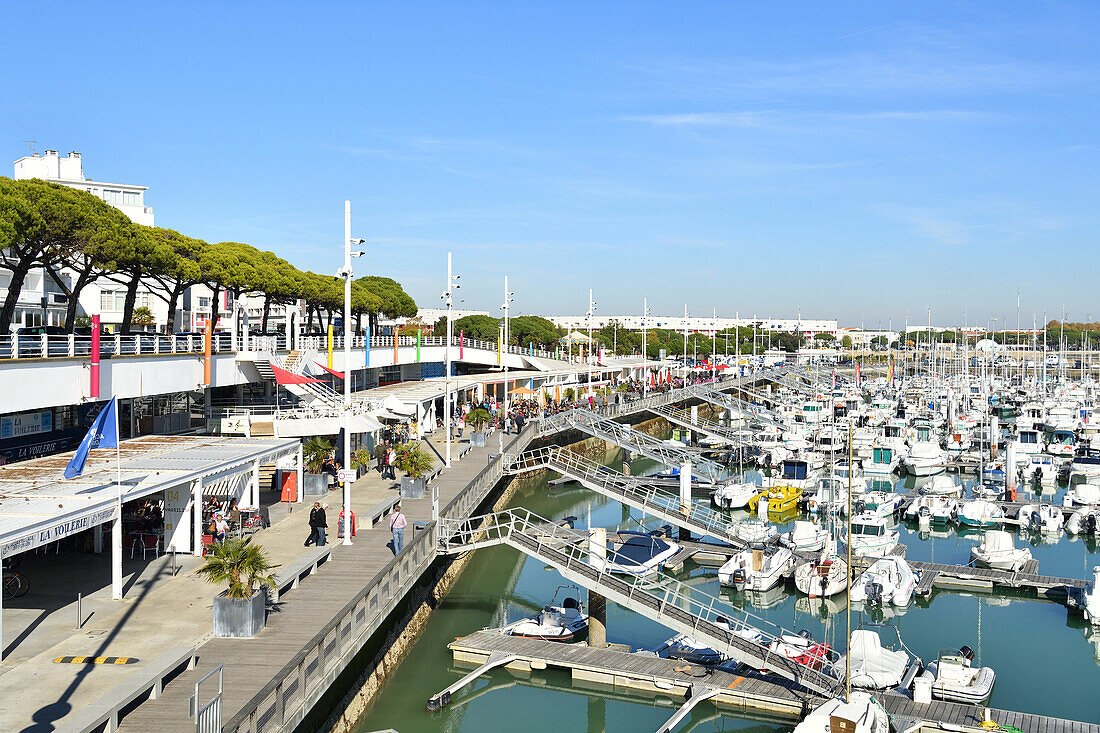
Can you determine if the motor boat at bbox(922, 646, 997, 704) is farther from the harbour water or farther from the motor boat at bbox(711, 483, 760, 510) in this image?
the motor boat at bbox(711, 483, 760, 510)

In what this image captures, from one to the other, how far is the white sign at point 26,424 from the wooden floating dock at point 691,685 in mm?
14311

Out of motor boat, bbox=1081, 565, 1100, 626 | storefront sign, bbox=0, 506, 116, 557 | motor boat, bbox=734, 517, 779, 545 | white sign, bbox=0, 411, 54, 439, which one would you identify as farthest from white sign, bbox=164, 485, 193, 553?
motor boat, bbox=1081, 565, 1100, 626

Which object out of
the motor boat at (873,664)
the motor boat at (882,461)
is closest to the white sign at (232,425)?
the motor boat at (873,664)

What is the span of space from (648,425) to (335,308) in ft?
87.6

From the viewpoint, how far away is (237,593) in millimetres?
16922

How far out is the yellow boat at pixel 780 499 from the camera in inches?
1667

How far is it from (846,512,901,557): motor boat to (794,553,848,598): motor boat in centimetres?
344

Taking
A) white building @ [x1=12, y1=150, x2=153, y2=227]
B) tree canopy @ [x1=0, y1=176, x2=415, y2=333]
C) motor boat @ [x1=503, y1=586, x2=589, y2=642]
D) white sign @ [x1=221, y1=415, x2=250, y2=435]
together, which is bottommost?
motor boat @ [x1=503, y1=586, x2=589, y2=642]

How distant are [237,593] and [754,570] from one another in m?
17.5

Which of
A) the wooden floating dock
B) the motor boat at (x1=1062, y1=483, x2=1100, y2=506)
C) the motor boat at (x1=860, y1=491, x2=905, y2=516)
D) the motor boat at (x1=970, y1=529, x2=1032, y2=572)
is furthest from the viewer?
the motor boat at (x1=1062, y1=483, x2=1100, y2=506)

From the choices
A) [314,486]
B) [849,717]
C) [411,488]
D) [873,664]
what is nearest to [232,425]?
[314,486]

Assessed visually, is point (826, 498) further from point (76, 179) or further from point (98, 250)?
point (76, 179)

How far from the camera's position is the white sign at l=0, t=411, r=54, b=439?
2700cm

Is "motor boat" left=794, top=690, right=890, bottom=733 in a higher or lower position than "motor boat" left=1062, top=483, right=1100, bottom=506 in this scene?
higher
